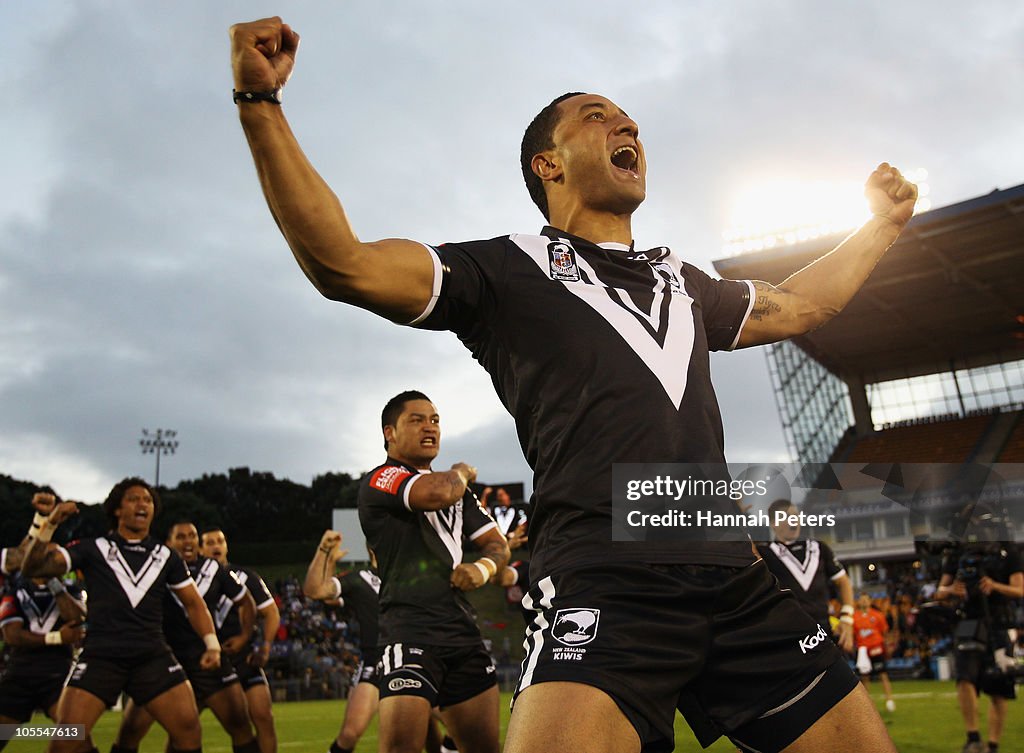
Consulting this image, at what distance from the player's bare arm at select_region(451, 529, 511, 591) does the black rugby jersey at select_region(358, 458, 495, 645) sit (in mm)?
156

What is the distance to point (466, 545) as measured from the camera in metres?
5.84

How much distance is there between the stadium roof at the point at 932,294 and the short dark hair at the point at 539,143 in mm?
28806

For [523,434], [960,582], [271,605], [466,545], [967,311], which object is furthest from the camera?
[967,311]

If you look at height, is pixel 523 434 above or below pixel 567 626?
above

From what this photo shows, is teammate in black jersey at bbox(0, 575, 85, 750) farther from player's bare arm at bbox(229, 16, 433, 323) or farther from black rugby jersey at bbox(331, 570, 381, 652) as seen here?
player's bare arm at bbox(229, 16, 433, 323)

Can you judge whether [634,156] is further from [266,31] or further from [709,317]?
[266,31]

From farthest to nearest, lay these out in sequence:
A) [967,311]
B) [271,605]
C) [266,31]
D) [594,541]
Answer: [967,311] < [271,605] < [594,541] < [266,31]

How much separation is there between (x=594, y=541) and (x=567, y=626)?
216mm

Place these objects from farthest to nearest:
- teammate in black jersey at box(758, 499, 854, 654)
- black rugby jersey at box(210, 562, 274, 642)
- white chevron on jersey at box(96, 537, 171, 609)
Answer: black rugby jersey at box(210, 562, 274, 642)
teammate in black jersey at box(758, 499, 854, 654)
white chevron on jersey at box(96, 537, 171, 609)

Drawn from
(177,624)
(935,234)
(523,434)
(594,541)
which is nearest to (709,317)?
(523,434)

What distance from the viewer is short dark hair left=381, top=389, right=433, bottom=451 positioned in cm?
571

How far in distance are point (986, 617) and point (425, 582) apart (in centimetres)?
650

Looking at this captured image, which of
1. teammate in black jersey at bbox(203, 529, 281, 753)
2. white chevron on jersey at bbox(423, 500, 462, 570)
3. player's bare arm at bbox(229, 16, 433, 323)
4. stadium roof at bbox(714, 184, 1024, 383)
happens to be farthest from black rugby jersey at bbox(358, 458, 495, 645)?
stadium roof at bbox(714, 184, 1024, 383)

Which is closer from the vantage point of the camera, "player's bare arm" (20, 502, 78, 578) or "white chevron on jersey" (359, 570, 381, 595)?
"player's bare arm" (20, 502, 78, 578)
